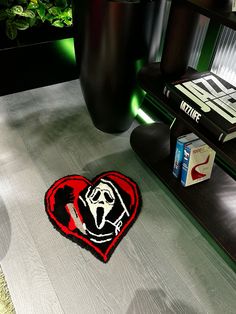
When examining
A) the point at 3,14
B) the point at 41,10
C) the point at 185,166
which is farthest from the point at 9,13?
the point at 185,166

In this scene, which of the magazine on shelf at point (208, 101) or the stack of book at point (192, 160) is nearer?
the magazine on shelf at point (208, 101)

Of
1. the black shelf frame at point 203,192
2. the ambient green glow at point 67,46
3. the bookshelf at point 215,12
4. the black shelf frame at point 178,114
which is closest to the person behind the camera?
the bookshelf at point 215,12

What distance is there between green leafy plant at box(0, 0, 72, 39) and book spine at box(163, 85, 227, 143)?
3.46 ft

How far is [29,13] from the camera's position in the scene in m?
1.77

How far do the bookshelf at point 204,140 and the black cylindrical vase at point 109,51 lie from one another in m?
0.13

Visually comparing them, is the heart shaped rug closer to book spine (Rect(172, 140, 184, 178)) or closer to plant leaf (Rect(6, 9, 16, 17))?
book spine (Rect(172, 140, 184, 178))

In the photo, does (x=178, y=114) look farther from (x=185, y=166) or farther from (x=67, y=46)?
(x=67, y=46)

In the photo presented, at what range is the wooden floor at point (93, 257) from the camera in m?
1.14

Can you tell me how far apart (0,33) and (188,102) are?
158 cm

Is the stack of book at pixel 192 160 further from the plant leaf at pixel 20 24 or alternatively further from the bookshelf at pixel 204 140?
the plant leaf at pixel 20 24

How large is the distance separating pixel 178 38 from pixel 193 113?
33 centimetres

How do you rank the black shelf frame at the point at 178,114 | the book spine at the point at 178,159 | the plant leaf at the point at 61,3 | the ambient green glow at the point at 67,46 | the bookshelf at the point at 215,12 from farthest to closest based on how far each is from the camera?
the ambient green glow at the point at 67,46 → the plant leaf at the point at 61,3 → the book spine at the point at 178,159 → the black shelf frame at the point at 178,114 → the bookshelf at the point at 215,12

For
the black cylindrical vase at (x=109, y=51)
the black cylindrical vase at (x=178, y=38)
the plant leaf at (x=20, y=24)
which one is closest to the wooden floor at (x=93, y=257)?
the black cylindrical vase at (x=109, y=51)

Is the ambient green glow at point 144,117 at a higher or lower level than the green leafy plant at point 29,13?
lower
